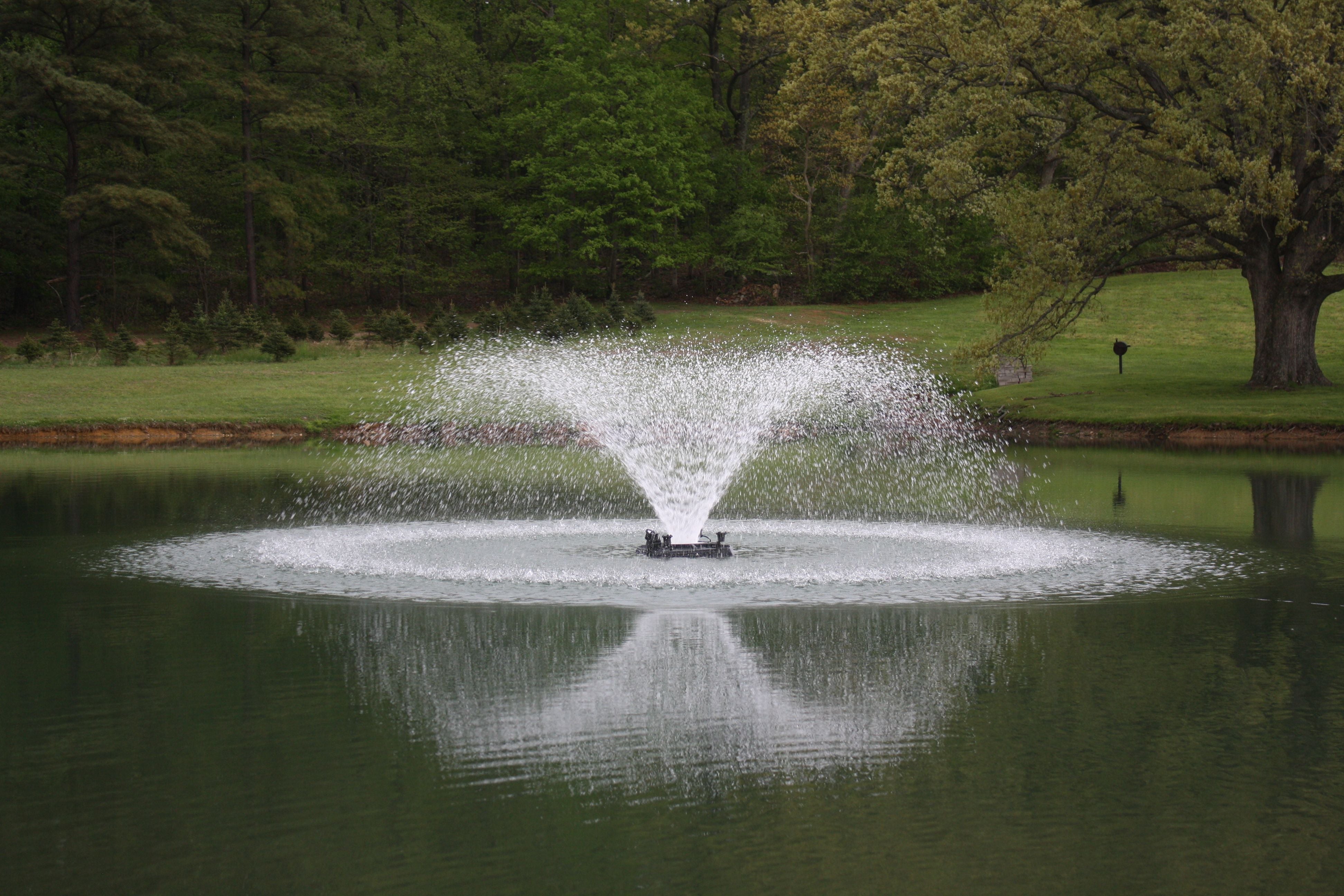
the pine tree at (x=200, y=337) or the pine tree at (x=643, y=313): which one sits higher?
the pine tree at (x=643, y=313)

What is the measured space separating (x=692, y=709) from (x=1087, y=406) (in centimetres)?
2993

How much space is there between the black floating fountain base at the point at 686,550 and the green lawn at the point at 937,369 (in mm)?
20057

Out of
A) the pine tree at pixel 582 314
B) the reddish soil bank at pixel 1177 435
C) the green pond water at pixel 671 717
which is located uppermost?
the pine tree at pixel 582 314

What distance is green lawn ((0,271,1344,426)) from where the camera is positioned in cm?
3388

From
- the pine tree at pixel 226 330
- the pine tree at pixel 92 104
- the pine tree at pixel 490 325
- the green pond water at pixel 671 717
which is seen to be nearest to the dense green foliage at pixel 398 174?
the pine tree at pixel 92 104

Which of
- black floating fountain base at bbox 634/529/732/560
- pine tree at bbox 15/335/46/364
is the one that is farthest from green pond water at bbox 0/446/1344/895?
pine tree at bbox 15/335/46/364

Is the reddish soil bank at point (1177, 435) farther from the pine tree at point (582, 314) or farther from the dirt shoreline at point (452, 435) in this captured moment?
the pine tree at point (582, 314)

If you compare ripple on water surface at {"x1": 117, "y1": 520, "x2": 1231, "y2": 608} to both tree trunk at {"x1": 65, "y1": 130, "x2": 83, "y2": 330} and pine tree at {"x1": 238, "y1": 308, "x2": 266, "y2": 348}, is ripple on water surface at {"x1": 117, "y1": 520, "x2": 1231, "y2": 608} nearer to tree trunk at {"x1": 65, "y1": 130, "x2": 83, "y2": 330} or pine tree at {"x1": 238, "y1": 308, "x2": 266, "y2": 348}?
pine tree at {"x1": 238, "y1": 308, "x2": 266, "y2": 348}

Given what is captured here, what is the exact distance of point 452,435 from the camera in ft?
108

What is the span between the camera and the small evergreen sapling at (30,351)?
4225 cm

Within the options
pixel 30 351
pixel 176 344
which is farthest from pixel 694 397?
pixel 30 351

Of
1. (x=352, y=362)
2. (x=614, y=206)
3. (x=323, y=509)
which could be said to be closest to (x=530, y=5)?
(x=614, y=206)

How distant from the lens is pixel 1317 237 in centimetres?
3400

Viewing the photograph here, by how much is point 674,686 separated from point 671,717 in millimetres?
775
